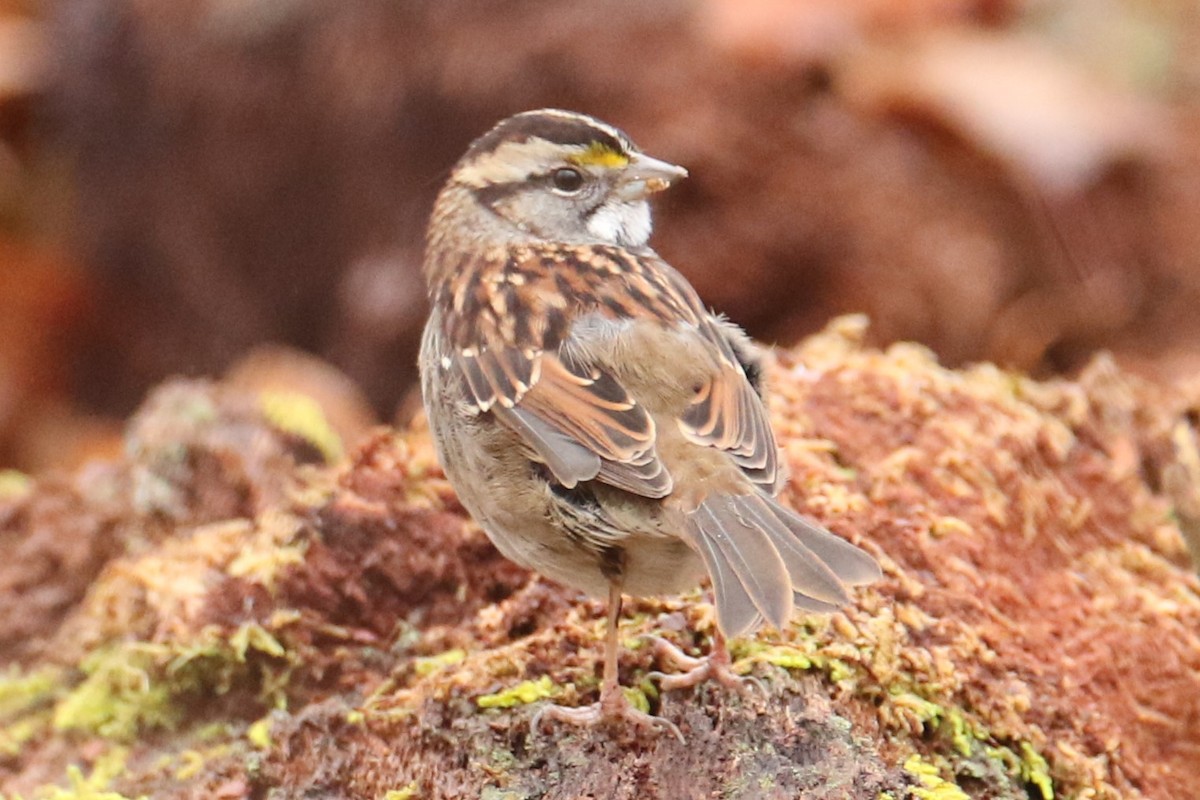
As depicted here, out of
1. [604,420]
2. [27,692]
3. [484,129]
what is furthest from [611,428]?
[484,129]

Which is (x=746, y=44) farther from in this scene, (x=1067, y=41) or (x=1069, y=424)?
(x=1069, y=424)

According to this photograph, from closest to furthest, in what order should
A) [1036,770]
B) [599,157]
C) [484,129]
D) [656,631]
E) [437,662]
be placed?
[1036,770] → [656,631] → [437,662] → [599,157] → [484,129]

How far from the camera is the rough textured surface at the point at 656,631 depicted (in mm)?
3643

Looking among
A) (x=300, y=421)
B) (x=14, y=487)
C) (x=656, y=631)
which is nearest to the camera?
(x=656, y=631)

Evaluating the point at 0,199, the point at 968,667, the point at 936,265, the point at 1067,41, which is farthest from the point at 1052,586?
the point at 0,199

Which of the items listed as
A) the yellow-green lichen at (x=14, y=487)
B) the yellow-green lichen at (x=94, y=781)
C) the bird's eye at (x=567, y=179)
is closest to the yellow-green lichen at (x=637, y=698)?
the yellow-green lichen at (x=94, y=781)

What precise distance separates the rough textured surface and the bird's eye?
0.94 meters

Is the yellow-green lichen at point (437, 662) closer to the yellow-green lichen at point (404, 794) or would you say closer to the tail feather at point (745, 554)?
the yellow-green lichen at point (404, 794)

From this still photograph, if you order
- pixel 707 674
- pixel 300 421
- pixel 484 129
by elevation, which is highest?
pixel 484 129

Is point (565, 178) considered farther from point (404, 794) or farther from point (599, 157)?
point (404, 794)

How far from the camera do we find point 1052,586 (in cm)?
448

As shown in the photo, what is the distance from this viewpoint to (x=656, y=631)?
4023 millimetres

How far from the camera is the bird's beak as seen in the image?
15.2ft

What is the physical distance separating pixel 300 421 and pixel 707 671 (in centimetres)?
254
